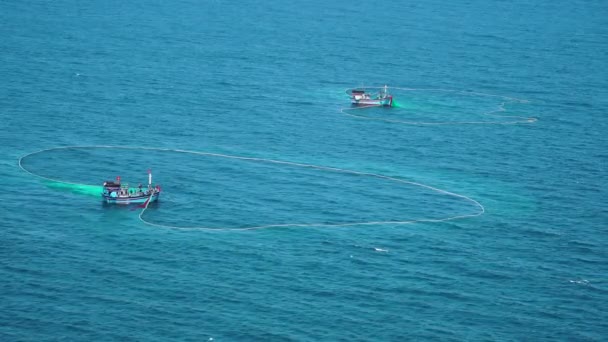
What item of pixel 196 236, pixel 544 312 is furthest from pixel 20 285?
pixel 544 312

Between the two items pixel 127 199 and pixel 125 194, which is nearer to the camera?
pixel 127 199

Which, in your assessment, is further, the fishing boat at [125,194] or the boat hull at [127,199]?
the boat hull at [127,199]

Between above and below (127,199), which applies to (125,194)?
above

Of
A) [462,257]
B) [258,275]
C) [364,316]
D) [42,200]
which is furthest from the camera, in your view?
[42,200]

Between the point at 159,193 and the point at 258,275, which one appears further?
the point at 159,193

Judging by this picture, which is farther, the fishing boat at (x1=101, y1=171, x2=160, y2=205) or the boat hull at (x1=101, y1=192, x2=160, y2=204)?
the boat hull at (x1=101, y1=192, x2=160, y2=204)

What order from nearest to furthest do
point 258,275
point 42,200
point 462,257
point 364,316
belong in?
point 364,316 < point 258,275 < point 462,257 < point 42,200

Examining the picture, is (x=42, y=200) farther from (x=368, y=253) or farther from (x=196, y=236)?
(x=368, y=253)

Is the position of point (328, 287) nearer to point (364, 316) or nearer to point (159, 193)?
point (364, 316)
